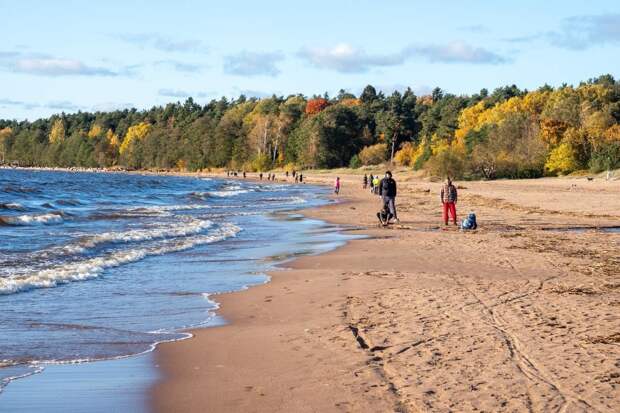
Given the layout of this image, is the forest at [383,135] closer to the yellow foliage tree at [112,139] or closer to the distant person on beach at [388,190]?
the yellow foliage tree at [112,139]

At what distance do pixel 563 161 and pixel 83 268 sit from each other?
5768 cm

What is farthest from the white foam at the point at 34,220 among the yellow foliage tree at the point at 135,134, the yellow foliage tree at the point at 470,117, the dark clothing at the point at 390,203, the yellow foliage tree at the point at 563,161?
the yellow foliage tree at the point at 135,134

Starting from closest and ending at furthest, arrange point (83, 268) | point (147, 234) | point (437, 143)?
point (83, 268) < point (147, 234) < point (437, 143)

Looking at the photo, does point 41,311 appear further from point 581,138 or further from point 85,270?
point 581,138

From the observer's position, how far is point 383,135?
112m

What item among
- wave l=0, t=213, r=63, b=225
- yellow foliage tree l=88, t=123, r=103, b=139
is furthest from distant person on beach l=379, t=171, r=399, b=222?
yellow foliage tree l=88, t=123, r=103, b=139

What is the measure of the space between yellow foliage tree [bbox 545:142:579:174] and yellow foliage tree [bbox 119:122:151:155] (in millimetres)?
118302

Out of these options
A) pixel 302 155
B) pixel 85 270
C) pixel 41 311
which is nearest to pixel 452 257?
pixel 85 270

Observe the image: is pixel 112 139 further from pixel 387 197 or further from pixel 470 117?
pixel 387 197

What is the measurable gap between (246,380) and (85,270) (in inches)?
297

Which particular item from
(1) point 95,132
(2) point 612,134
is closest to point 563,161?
(2) point 612,134

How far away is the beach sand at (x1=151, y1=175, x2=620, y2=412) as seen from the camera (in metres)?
5.55

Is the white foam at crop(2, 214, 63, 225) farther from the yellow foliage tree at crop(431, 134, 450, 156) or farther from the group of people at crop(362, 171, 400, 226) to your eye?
the yellow foliage tree at crop(431, 134, 450, 156)

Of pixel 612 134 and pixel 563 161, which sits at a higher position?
pixel 612 134
